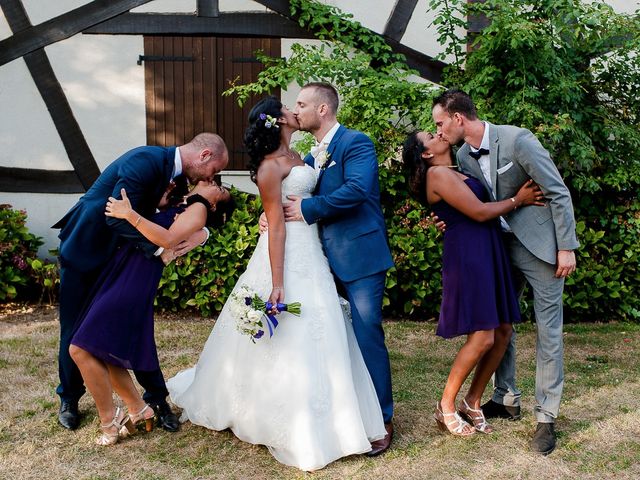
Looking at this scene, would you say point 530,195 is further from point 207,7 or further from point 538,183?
point 207,7

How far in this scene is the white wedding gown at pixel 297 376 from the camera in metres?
3.99

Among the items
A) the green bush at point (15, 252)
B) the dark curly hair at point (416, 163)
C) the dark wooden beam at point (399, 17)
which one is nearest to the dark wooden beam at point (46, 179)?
the green bush at point (15, 252)

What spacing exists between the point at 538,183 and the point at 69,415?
302 centimetres

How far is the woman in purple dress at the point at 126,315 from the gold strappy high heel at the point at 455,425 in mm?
1672

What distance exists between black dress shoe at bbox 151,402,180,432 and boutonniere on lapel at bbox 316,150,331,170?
1682 millimetres

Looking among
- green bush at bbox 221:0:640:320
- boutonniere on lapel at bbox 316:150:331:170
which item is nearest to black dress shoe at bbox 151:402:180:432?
boutonniere on lapel at bbox 316:150:331:170

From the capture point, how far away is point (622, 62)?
22.9ft

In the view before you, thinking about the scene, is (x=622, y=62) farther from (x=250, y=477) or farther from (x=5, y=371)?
(x=5, y=371)

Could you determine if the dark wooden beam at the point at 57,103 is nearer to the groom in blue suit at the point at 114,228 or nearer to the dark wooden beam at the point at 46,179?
the dark wooden beam at the point at 46,179

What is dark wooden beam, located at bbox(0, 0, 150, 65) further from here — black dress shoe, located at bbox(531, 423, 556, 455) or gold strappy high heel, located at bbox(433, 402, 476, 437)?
black dress shoe, located at bbox(531, 423, 556, 455)

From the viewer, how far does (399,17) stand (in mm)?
7836

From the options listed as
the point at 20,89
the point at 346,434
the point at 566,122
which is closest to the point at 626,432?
the point at 346,434

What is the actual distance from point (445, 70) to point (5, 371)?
470cm

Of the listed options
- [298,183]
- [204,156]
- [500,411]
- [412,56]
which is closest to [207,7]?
[412,56]
